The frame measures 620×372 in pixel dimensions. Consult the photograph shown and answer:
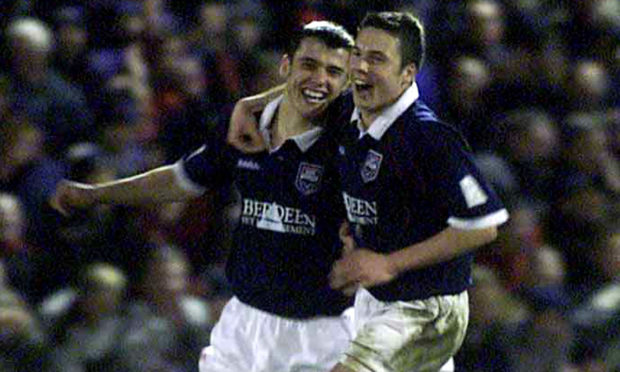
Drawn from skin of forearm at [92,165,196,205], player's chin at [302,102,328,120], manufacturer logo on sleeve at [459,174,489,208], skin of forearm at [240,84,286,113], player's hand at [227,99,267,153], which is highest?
manufacturer logo on sleeve at [459,174,489,208]

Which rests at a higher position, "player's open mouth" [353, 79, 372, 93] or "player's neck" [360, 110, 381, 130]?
"player's open mouth" [353, 79, 372, 93]

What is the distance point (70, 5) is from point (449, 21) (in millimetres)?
1917

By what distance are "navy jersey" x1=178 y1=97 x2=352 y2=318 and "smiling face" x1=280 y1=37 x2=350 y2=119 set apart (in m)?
0.13

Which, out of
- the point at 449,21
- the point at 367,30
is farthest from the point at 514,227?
the point at 367,30

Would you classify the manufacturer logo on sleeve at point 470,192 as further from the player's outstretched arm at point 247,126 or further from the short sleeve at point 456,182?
the player's outstretched arm at point 247,126

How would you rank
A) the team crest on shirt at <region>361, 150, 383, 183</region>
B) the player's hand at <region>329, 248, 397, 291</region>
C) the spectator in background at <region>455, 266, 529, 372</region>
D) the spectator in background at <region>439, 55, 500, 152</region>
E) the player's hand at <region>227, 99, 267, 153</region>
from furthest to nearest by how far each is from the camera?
the spectator in background at <region>439, 55, 500, 152</region> < the spectator in background at <region>455, 266, 529, 372</region> < the player's hand at <region>227, 99, 267, 153</region> < the team crest on shirt at <region>361, 150, 383, 183</region> < the player's hand at <region>329, 248, 397, 291</region>

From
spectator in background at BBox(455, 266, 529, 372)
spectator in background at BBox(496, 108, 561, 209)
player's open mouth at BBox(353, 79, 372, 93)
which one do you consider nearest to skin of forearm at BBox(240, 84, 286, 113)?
player's open mouth at BBox(353, 79, 372, 93)

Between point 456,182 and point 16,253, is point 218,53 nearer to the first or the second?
point 16,253

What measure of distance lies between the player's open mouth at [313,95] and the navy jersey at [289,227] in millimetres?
130

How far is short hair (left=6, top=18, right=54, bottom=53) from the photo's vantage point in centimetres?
768

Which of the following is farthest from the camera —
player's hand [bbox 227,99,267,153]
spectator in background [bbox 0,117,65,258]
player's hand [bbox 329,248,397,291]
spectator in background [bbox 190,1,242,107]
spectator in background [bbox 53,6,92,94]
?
spectator in background [bbox 190,1,242,107]

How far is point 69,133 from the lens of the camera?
300 inches

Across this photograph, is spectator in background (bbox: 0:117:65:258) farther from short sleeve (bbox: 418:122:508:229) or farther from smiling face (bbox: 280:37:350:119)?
short sleeve (bbox: 418:122:508:229)

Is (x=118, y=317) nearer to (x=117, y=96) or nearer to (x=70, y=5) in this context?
(x=117, y=96)
